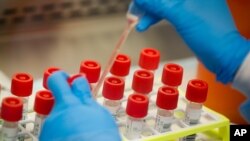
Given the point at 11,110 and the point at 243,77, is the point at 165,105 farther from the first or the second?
the point at 11,110

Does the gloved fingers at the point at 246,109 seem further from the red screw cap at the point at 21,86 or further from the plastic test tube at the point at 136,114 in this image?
the red screw cap at the point at 21,86

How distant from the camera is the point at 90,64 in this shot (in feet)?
2.82

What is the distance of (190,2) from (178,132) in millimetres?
183

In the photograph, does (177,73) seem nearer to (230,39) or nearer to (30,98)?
(230,39)

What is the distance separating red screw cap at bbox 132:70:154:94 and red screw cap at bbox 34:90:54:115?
15 cm

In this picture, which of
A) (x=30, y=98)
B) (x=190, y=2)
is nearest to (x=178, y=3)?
(x=190, y=2)

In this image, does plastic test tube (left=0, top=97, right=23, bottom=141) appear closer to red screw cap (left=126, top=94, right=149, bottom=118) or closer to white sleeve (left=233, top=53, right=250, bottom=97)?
red screw cap (left=126, top=94, right=149, bottom=118)

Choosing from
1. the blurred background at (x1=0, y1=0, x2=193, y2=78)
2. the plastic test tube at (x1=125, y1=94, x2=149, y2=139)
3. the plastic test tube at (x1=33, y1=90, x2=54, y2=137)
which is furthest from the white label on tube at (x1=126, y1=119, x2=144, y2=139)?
the blurred background at (x1=0, y1=0, x2=193, y2=78)

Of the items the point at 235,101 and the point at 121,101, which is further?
the point at 235,101

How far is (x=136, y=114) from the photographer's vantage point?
80 centimetres

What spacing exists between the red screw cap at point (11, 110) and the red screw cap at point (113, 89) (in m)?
0.13

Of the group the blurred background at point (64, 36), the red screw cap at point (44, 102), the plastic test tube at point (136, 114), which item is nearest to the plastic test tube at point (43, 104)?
the red screw cap at point (44, 102)

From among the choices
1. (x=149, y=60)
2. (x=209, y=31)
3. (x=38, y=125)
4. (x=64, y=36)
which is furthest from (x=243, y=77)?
(x=64, y=36)

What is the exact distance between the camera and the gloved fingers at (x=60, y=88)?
26.4 inches
